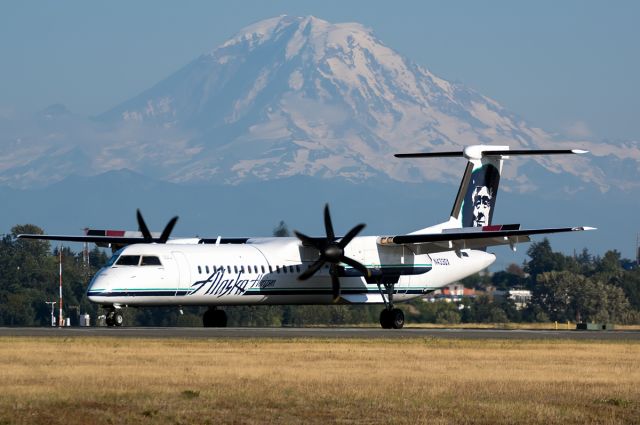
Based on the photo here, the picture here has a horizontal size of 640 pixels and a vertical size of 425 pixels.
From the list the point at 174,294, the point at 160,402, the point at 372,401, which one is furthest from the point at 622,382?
the point at 174,294

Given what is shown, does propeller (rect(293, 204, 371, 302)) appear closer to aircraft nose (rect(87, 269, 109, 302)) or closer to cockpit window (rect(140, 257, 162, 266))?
cockpit window (rect(140, 257, 162, 266))

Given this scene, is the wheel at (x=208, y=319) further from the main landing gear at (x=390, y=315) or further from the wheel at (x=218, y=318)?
the main landing gear at (x=390, y=315)

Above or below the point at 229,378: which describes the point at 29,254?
above

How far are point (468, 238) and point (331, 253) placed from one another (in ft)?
16.9

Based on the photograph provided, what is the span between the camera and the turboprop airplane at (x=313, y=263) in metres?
54.2

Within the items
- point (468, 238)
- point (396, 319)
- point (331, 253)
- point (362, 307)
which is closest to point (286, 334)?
point (331, 253)

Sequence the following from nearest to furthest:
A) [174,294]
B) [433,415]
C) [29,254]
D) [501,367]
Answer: [433,415], [501,367], [174,294], [29,254]

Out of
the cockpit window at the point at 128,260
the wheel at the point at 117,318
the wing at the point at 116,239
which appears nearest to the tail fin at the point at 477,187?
the wing at the point at 116,239

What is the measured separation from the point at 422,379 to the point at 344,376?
174 cm

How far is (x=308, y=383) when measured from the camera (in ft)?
105

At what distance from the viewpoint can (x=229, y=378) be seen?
3272 cm

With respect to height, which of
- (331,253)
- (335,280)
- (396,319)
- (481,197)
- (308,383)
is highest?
(481,197)

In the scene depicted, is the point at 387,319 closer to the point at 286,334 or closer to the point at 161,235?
the point at 161,235

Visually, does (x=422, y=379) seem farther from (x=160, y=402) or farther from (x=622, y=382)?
(x=160, y=402)
